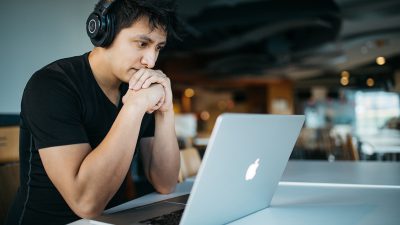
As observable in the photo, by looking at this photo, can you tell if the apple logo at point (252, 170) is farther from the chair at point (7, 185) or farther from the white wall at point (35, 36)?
the white wall at point (35, 36)

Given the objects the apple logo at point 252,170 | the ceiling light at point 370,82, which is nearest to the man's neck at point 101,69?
the apple logo at point 252,170

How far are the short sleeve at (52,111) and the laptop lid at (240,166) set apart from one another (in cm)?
47

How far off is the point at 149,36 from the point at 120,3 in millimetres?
175

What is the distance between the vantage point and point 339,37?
8188 millimetres

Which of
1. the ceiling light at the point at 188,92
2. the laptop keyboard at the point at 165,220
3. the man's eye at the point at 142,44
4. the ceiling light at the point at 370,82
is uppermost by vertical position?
the man's eye at the point at 142,44

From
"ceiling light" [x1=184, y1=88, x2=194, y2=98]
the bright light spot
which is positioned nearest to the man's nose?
"ceiling light" [x1=184, y1=88, x2=194, y2=98]

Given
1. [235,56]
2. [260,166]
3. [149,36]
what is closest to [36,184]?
[149,36]

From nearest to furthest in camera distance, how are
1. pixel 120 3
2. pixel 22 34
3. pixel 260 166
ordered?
pixel 260 166
pixel 120 3
pixel 22 34

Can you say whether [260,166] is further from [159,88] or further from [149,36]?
[149,36]

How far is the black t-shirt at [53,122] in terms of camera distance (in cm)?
110

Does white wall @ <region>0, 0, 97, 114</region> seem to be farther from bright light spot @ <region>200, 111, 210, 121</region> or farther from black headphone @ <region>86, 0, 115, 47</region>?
bright light spot @ <region>200, 111, 210, 121</region>

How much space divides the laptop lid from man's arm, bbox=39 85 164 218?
1.09 ft

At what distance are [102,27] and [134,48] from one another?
127mm

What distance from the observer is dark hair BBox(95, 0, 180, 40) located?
1285mm
